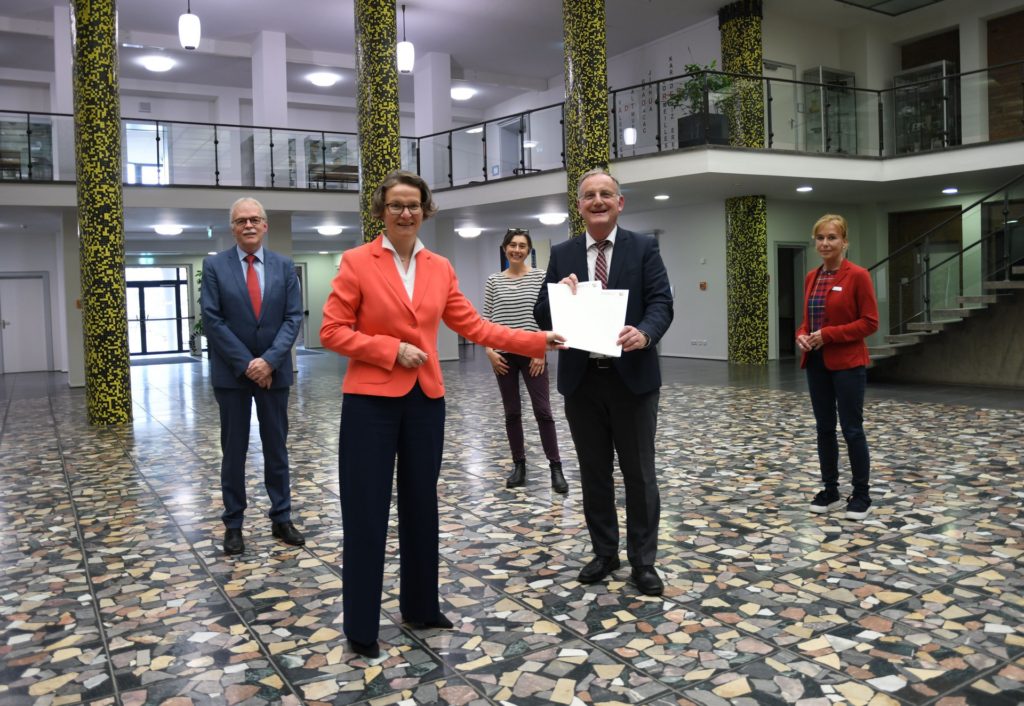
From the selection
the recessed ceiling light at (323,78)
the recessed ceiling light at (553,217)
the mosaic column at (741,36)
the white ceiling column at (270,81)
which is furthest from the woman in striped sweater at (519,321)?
the recessed ceiling light at (323,78)

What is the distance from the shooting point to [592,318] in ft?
11.2

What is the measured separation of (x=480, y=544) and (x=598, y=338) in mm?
1690

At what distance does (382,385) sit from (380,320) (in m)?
0.25

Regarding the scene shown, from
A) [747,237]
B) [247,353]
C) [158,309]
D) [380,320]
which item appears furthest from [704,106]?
[158,309]

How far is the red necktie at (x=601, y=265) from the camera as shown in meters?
3.73

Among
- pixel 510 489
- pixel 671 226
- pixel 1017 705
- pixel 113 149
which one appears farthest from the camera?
pixel 671 226

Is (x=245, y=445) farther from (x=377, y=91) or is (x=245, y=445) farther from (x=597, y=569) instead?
(x=377, y=91)

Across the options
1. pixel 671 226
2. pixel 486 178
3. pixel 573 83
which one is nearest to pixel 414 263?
pixel 573 83

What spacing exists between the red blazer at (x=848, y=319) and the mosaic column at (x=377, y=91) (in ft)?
22.7

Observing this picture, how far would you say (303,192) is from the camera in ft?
53.0

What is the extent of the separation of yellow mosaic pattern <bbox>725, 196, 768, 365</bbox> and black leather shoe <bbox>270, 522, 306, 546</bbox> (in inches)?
512

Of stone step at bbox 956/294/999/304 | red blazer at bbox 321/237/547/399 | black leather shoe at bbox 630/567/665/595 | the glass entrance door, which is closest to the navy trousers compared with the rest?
black leather shoe at bbox 630/567/665/595

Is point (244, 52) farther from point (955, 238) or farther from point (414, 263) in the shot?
point (414, 263)

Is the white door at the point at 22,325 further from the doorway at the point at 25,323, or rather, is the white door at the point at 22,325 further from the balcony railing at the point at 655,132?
the balcony railing at the point at 655,132
